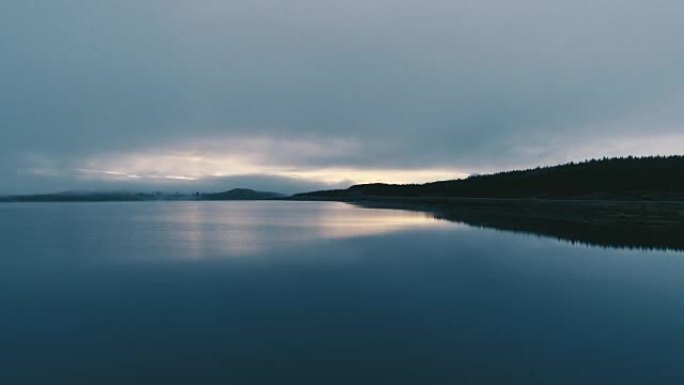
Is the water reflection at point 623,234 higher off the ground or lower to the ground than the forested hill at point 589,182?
lower

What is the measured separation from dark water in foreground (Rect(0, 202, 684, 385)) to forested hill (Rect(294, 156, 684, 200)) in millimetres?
62945

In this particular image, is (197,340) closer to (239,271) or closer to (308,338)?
(308,338)

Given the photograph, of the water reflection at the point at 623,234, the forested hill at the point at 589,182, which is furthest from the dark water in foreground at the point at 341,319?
the forested hill at the point at 589,182

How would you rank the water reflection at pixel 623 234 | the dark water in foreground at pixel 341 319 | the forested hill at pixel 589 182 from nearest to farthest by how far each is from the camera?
1. the dark water in foreground at pixel 341 319
2. the water reflection at pixel 623 234
3. the forested hill at pixel 589 182

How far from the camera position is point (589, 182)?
286 ft

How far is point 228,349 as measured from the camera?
8430 mm

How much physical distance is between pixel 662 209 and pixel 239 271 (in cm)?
4571

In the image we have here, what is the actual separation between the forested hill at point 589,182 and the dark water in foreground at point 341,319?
62.9 meters

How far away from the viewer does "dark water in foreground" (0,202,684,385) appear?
752cm

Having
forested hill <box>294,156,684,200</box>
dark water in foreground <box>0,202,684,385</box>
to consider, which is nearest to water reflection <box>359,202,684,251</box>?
dark water in foreground <box>0,202,684,385</box>

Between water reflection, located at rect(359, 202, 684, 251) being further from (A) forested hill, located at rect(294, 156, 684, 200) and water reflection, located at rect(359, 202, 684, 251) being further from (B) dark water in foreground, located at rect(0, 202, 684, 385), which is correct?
(A) forested hill, located at rect(294, 156, 684, 200)

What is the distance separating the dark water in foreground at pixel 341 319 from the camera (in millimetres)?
7523

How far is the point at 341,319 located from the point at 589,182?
91.1 m

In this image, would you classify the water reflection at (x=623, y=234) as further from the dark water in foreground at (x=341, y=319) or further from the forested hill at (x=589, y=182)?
the forested hill at (x=589, y=182)
